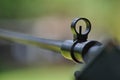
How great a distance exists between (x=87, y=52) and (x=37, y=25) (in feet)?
7.67

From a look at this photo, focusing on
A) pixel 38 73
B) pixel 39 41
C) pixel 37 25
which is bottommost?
pixel 38 73

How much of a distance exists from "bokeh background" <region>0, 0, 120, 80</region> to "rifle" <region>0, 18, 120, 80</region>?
Answer: 176 cm

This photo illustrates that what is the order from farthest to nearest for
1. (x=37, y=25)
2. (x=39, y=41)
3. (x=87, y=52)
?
(x=37, y=25)
(x=39, y=41)
(x=87, y=52)

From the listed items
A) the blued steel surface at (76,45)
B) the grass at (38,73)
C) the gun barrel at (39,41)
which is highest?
the blued steel surface at (76,45)

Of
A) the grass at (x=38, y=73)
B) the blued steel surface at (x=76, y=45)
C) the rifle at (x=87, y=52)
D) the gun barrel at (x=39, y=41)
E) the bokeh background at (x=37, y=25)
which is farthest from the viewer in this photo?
the grass at (x=38, y=73)

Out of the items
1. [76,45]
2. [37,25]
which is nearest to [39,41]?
[76,45]

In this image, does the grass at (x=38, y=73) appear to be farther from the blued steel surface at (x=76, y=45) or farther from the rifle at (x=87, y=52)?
the blued steel surface at (x=76, y=45)

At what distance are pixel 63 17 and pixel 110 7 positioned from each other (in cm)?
43

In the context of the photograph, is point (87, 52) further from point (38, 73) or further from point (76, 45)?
point (38, 73)

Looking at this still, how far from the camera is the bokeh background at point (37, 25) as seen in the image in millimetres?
2535

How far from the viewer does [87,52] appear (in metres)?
0.36

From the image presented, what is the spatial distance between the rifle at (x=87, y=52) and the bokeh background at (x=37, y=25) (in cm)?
176

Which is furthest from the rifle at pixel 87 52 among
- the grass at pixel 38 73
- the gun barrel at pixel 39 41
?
the grass at pixel 38 73

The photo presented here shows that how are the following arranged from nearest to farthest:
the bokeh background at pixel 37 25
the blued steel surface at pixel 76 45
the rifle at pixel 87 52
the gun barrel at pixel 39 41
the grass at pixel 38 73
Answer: the rifle at pixel 87 52 < the blued steel surface at pixel 76 45 < the gun barrel at pixel 39 41 < the bokeh background at pixel 37 25 < the grass at pixel 38 73
